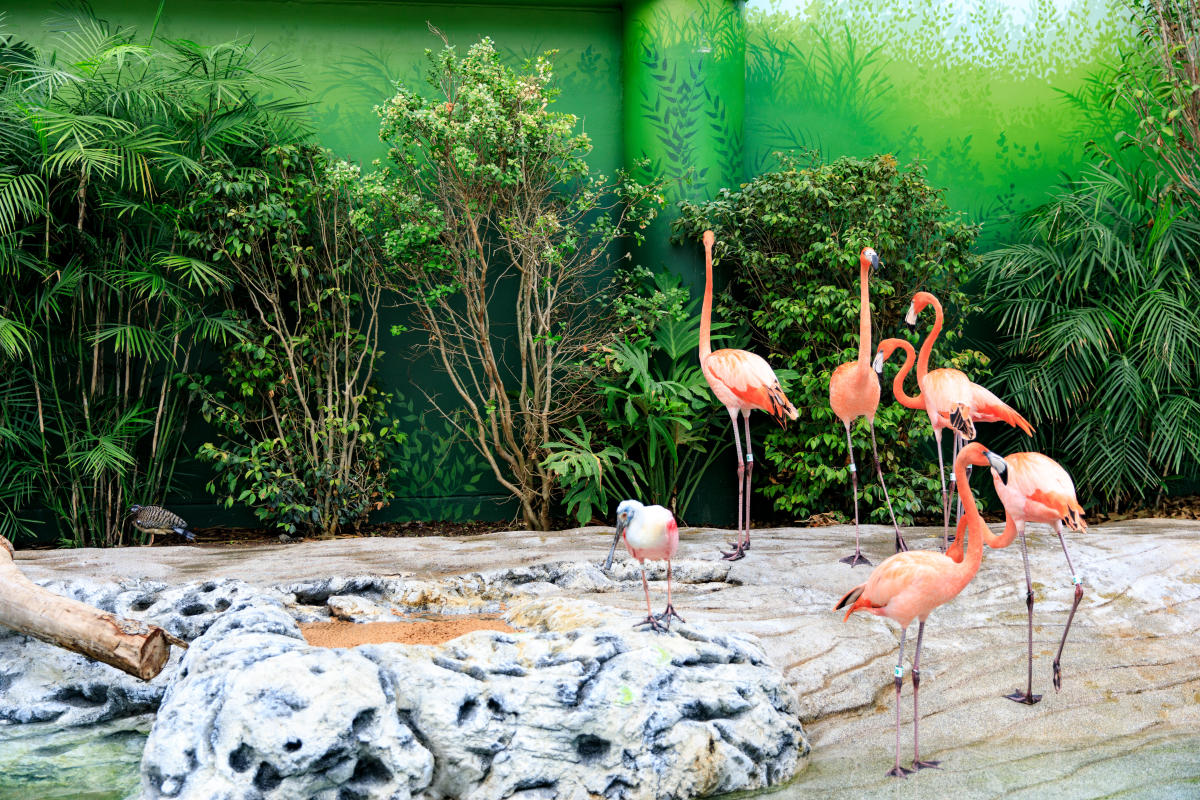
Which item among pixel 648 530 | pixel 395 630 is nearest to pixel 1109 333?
pixel 648 530

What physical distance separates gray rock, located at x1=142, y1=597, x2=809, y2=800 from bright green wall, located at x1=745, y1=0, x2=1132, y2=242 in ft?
14.8

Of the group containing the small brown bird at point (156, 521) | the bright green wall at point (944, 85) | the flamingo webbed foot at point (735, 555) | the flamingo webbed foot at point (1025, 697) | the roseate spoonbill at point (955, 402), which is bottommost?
the flamingo webbed foot at point (1025, 697)

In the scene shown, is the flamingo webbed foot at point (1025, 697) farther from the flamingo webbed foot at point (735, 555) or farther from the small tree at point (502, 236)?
the small tree at point (502, 236)

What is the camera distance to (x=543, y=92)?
223 inches

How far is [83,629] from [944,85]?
6.14m

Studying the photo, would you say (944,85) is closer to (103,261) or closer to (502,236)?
(502,236)

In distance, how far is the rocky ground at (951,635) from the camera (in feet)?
9.23

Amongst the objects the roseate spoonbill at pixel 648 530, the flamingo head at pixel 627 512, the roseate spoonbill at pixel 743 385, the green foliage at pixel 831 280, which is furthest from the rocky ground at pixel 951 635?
the green foliage at pixel 831 280

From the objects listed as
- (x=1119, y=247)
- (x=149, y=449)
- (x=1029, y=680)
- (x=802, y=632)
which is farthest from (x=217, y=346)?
(x=1119, y=247)

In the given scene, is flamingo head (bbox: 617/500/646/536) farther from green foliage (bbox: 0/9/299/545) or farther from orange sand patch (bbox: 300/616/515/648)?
green foliage (bbox: 0/9/299/545)

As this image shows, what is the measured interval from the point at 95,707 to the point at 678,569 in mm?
2361

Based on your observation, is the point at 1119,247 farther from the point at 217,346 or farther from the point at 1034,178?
the point at 217,346

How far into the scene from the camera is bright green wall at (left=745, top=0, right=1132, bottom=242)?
6.57m

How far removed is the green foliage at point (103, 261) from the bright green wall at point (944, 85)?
3.25 m
